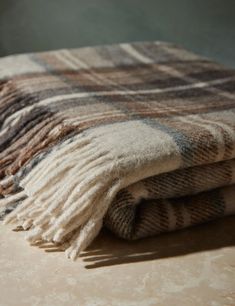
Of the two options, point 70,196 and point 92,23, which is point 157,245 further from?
point 92,23

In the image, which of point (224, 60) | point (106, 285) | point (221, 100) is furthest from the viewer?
Answer: point (224, 60)

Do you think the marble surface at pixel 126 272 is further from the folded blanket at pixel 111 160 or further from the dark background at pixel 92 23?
the dark background at pixel 92 23

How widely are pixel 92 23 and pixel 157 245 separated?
127cm

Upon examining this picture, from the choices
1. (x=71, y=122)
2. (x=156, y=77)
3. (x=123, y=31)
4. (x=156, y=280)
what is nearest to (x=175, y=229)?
(x=156, y=280)

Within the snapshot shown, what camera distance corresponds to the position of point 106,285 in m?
0.68

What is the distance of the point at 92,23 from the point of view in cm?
189

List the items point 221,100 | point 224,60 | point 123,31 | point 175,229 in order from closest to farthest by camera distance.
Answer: point 175,229, point 221,100, point 224,60, point 123,31

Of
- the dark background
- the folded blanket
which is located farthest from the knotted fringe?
the dark background

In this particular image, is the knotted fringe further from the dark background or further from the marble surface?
the dark background

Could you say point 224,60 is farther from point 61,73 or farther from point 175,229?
point 175,229

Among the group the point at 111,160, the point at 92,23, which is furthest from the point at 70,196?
the point at 92,23

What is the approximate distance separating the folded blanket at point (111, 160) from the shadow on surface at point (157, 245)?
1 centimetres

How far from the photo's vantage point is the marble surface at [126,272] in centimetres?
65

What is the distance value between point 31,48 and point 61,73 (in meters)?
0.77
